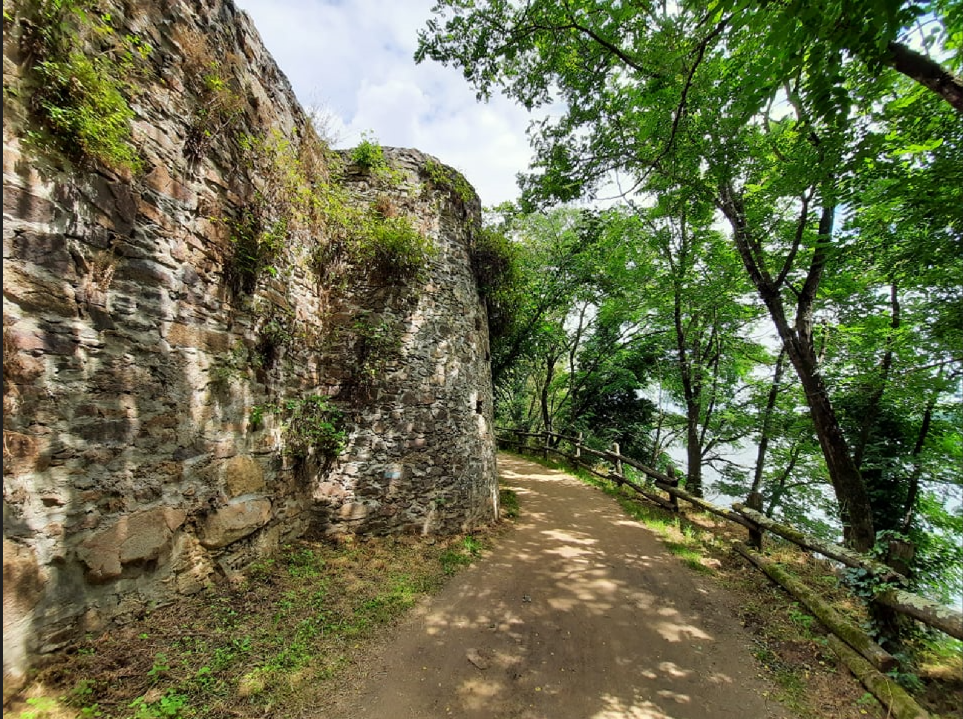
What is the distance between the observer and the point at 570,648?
142 inches

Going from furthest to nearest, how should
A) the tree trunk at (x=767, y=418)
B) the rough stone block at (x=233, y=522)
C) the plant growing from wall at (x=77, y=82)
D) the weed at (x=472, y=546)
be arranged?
the tree trunk at (x=767, y=418) < the weed at (x=472, y=546) < the rough stone block at (x=233, y=522) < the plant growing from wall at (x=77, y=82)

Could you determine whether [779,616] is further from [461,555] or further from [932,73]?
[932,73]

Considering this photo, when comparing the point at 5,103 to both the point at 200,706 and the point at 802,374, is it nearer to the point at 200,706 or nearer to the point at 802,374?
the point at 200,706

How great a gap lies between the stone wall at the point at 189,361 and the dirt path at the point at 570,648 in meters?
1.60

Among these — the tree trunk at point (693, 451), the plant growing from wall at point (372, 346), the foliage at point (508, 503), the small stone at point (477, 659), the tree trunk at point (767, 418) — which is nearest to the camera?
the small stone at point (477, 659)

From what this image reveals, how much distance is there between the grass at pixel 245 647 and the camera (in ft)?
7.42

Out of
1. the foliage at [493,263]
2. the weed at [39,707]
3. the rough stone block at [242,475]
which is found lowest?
the weed at [39,707]

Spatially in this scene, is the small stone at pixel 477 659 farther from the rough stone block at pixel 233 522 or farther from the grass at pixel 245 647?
the rough stone block at pixel 233 522

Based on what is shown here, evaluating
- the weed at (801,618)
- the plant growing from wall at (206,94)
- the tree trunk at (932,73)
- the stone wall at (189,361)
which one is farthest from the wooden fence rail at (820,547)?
the plant growing from wall at (206,94)

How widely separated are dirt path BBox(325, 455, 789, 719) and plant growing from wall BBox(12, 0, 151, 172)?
4.34m

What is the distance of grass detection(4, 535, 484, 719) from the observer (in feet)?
7.42

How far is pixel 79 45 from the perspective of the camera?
8.46 ft

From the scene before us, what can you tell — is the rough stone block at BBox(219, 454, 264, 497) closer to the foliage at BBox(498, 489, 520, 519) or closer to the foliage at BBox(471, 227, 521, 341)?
the foliage at BBox(498, 489, 520, 519)

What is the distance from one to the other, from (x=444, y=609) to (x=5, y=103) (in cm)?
528
